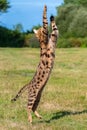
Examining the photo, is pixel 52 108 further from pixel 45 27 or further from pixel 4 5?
pixel 4 5

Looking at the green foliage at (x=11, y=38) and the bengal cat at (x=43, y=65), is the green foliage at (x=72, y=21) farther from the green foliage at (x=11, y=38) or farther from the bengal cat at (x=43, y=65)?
the bengal cat at (x=43, y=65)

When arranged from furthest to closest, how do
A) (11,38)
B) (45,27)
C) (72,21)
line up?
1. (72,21)
2. (11,38)
3. (45,27)

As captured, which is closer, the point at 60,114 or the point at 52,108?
the point at 60,114

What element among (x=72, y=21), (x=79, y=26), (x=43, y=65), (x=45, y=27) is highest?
(x=45, y=27)

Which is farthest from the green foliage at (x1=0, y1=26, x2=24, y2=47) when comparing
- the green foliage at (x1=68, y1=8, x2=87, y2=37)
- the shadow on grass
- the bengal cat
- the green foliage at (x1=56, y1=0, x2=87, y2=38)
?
the bengal cat

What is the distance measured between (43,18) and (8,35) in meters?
51.6

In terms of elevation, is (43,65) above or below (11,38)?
above

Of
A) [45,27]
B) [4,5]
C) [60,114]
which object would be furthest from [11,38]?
[45,27]

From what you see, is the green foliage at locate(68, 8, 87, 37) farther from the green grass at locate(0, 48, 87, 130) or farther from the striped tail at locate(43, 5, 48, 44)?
the striped tail at locate(43, 5, 48, 44)

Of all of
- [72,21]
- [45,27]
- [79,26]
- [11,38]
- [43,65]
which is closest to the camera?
[45,27]

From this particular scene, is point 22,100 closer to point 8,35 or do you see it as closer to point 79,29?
point 8,35

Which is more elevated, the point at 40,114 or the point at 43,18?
the point at 43,18

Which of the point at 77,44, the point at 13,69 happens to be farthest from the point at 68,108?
the point at 77,44

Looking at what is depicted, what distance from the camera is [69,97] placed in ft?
46.3
